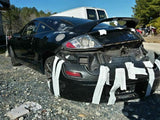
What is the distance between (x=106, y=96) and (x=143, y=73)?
0.52 metres

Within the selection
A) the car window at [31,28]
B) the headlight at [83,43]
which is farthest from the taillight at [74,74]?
the car window at [31,28]

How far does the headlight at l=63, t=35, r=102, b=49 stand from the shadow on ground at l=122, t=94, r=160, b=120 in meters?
0.95

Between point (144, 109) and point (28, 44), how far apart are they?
2.35 m

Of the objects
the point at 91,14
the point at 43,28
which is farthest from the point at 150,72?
the point at 91,14

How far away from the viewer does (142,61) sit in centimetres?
172

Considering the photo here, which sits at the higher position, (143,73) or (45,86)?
(143,73)

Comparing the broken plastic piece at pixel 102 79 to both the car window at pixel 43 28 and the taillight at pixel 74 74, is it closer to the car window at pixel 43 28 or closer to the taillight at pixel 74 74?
the taillight at pixel 74 74

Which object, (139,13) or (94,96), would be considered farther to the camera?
(139,13)

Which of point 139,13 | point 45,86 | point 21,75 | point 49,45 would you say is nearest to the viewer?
point 49,45

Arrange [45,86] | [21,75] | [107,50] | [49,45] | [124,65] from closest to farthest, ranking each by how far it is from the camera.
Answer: [124,65] < [107,50] < [49,45] < [45,86] < [21,75]

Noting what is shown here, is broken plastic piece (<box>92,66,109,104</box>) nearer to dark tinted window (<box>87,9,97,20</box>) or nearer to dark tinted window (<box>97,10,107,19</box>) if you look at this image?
dark tinted window (<box>87,9,97,20</box>)

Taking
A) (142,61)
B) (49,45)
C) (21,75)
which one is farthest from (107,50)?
(21,75)

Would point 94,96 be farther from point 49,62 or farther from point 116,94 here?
point 49,62

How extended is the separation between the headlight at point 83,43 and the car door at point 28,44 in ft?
3.70
